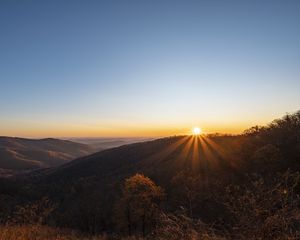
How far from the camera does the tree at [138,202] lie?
47594 millimetres

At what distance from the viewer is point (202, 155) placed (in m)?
87.8

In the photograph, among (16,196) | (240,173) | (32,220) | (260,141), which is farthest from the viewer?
(16,196)

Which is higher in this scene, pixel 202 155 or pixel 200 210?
pixel 202 155

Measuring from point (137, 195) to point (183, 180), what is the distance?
16974 millimetres

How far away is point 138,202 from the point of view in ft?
159

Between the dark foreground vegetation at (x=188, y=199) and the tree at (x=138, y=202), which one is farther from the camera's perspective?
the tree at (x=138, y=202)

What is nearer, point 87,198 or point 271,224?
point 271,224

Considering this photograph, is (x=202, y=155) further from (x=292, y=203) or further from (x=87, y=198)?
(x=292, y=203)

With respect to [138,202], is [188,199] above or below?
above

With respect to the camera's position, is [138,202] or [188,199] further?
[138,202]

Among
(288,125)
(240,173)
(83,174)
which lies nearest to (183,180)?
(240,173)

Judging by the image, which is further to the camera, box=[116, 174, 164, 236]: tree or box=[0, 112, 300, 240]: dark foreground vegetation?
box=[116, 174, 164, 236]: tree

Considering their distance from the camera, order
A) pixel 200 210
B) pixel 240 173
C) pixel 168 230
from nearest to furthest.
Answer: pixel 168 230
pixel 200 210
pixel 240 173

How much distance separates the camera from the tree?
156 ft
